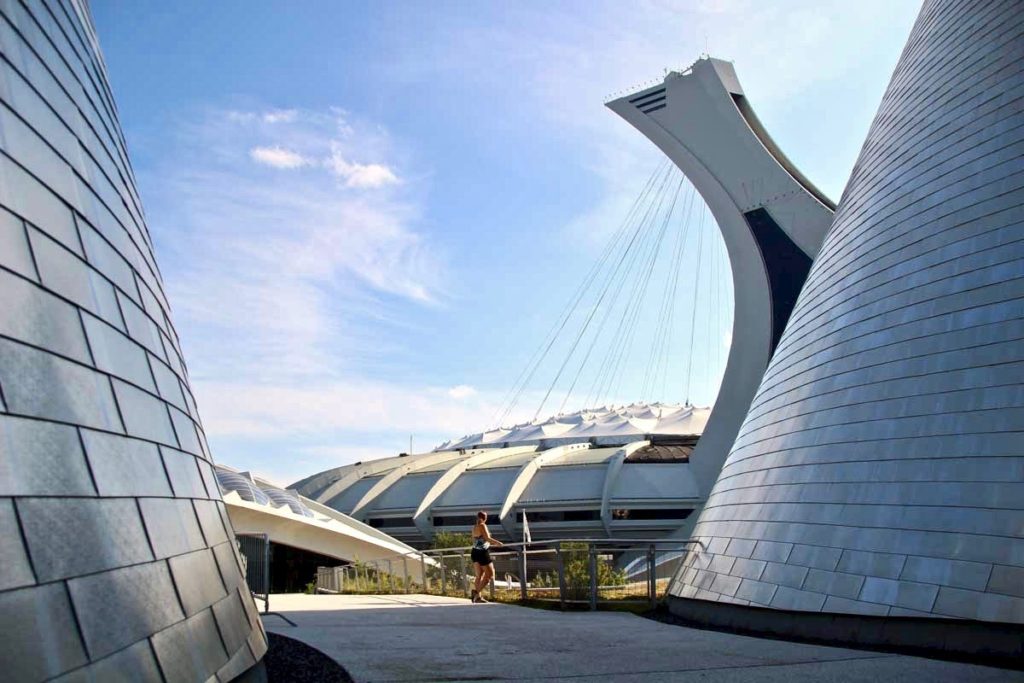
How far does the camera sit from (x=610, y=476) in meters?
45.2

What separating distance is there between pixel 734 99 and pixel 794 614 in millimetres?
31780

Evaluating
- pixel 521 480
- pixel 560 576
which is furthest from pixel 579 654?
pixel 521 480

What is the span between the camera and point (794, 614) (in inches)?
361

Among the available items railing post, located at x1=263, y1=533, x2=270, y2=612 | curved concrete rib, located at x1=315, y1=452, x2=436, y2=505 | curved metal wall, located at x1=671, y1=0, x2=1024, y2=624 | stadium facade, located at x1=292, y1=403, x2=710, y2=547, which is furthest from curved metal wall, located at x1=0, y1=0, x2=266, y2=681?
curved concrete rib, located at x1=315, y1=452, x2=436, y2=505

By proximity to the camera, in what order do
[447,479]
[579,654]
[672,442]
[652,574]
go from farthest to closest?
[672,442] → [447,479] → [652,574] → [579,654]

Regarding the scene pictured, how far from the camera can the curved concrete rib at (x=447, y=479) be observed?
47.9 metres

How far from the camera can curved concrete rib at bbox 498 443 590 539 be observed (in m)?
44.9

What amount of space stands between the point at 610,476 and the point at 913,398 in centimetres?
3637

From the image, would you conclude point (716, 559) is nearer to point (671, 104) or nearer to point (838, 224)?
point (838, 224)

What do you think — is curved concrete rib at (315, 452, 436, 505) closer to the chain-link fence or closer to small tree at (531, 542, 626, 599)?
the chain-link fence

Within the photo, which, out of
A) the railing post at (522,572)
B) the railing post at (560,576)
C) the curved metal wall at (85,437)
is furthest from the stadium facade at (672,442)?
the curved metal wall at (85,437)

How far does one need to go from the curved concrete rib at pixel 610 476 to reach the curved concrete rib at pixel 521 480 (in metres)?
4.15

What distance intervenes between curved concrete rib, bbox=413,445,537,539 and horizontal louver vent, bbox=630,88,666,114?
2437cm

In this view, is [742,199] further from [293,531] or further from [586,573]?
[586,573]
